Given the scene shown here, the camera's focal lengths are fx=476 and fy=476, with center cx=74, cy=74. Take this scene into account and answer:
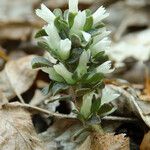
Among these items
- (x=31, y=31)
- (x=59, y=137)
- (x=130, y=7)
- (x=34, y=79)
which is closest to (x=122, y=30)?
(x=130, y=7)

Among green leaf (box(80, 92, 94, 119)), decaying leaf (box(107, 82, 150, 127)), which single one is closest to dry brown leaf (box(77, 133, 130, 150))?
green leaf (box(80, 92, 94, 119))

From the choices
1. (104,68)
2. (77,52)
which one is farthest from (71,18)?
(104,68)

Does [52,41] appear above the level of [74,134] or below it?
above

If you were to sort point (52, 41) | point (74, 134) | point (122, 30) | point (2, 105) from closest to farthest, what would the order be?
point (52, 41) < point (74, 134) < point (2, 105) < point (122, 30)

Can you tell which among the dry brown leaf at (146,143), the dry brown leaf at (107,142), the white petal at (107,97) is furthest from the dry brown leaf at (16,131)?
the dry brown leaf at (146,143)

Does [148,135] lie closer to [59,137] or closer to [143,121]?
[143,121]

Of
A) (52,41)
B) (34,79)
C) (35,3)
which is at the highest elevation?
(52,41)

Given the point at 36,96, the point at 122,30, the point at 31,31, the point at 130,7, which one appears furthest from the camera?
the point at 130,7

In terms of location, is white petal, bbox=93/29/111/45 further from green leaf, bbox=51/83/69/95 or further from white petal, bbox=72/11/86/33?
green leaf, bbox=51/83/69/95
